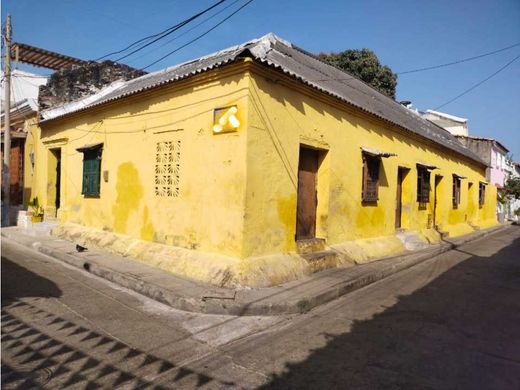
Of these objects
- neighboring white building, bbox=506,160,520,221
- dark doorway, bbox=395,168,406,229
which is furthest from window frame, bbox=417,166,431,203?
neighboring white building, bbox=506,160,520,221

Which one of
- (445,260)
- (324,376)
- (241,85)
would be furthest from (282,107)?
(445,260)

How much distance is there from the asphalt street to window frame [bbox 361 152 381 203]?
3307mm

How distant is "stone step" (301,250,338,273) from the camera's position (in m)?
7.02

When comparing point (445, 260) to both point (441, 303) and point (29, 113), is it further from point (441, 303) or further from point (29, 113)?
point (29, 113)

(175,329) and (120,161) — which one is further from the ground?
(120,161)

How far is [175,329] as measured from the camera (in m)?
4.48

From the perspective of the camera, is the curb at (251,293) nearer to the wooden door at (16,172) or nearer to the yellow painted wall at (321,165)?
the yellow painted wall at (321,165)

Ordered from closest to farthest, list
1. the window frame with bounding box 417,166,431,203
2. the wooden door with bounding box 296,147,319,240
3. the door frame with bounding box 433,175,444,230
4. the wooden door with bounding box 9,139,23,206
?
the wooden door with bounding box 296,147,319,240 → the window frame with bounding box 417,166,431,203 → the wooden door with bounding box 9,139,23,206 → the door frame with bounding box 433,175,444,230

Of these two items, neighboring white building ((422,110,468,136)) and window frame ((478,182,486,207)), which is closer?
window frame ((478,182,486,207))

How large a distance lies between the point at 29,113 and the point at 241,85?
10729 millimetres

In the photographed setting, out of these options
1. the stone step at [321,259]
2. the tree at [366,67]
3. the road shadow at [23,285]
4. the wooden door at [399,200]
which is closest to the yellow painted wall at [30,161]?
the road shadow at [23,285]

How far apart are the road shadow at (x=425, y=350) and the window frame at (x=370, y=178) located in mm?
3311

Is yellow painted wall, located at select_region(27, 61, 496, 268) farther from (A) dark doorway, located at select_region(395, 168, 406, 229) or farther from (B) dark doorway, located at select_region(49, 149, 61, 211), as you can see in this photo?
(B) dark doorway, located at select_region(49, 149, 61, 211)

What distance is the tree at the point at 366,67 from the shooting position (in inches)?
950
